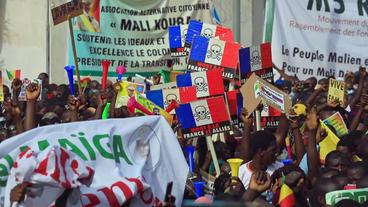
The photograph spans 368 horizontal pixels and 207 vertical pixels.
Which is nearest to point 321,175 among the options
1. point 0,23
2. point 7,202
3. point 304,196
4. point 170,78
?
point 304,196

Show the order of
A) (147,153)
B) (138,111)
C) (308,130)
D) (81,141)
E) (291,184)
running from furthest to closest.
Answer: (138,111), (308,130), (291,184), (147,153), (81,141)

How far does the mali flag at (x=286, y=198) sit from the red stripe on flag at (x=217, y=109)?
200 centimetres

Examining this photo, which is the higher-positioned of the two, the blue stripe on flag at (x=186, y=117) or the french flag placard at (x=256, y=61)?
the french flag placard at (x=256, y=61)

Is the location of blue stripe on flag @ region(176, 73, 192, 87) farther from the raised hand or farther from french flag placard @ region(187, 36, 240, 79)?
the raised hand

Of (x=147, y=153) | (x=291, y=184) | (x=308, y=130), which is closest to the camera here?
(x=147, y=153)

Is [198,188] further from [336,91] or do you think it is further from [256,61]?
[336,91]

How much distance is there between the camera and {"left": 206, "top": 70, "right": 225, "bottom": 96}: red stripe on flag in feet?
25.5

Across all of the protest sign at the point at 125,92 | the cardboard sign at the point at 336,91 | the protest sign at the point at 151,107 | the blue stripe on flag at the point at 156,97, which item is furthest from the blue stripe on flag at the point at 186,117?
the cardboard sign at the point at 336,91

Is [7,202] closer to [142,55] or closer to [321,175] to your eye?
[321,175]

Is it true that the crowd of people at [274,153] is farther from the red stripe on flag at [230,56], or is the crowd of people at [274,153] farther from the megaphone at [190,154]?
the red stripe on flag at [230,56]

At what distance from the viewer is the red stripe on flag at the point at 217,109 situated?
7266mm

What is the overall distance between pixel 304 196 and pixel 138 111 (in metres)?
2.42

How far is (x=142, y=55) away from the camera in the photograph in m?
14.3

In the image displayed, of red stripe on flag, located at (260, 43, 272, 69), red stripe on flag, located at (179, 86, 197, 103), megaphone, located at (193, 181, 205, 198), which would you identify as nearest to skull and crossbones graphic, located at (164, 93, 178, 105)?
red stripe on flag, located at (179, 86, 197, 103)
